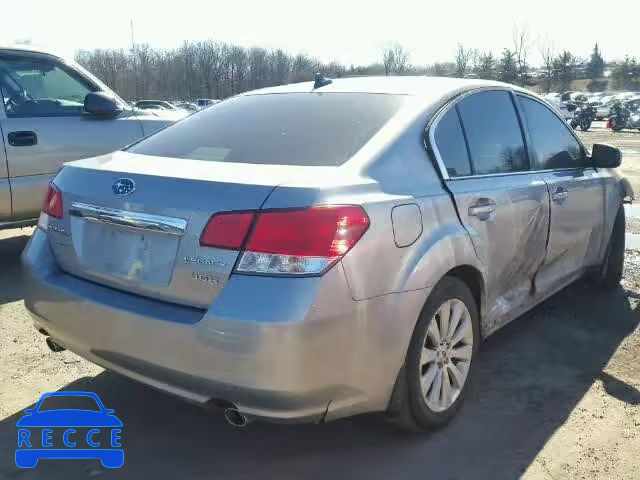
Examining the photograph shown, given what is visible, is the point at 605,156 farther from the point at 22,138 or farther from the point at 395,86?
the point at 22,138

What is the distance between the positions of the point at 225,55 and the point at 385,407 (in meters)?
87.8

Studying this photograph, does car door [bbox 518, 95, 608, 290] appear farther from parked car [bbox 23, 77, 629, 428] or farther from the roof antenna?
the roof antenna

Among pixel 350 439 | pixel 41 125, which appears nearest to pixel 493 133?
pixel 350 439

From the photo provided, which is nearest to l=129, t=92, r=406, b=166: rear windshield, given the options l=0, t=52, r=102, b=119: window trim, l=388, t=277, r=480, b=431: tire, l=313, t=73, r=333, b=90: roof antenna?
l=313, t=73, r=333, b=90: roof antenna

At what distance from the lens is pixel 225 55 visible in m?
85.4

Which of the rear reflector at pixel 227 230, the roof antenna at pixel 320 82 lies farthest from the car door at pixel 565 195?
the rear reflector at pixel 227 230

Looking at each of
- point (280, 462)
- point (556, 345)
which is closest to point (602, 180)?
point (556, 345)

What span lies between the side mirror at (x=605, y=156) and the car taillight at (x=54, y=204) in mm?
3602

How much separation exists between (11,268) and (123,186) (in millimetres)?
3511

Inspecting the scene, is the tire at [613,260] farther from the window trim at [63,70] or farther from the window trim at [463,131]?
the window trim at [63,70]

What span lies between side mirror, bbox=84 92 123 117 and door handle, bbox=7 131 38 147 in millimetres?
519

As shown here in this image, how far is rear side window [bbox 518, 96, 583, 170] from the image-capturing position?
13.0 ft

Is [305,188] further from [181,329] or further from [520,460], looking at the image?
[520,460]

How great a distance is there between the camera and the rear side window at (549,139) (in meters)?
3.95
